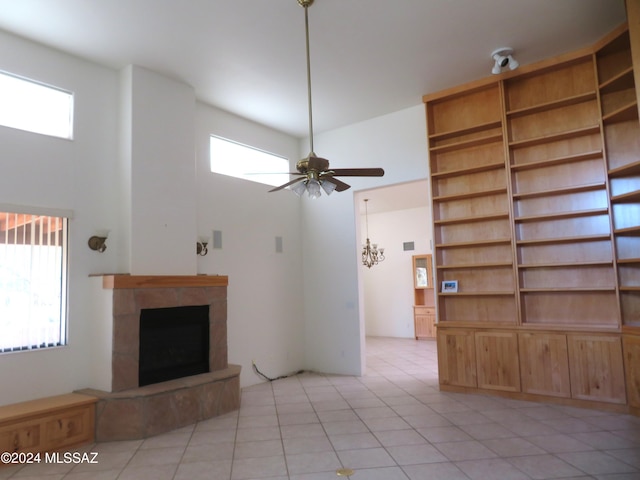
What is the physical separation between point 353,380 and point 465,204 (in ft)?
9.29

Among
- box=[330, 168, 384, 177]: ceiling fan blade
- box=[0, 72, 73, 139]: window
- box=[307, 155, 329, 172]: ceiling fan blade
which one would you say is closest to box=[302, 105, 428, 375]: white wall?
box=[330, 168, 384, 177]: ceiling fan blade

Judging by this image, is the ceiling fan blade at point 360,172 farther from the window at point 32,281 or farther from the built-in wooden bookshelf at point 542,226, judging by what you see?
the window at point 32,281

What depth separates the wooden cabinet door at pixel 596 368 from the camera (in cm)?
411

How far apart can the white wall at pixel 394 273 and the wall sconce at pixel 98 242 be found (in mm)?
6716

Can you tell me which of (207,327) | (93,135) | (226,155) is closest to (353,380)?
(207,327)

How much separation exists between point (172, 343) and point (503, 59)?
15.2 ft

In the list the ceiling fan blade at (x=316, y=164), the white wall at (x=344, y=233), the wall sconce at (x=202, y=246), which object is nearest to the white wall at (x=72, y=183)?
the wall sconce at (x=202, y=246)

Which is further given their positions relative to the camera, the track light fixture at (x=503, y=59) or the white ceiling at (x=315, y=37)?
the track light fixture at (x=503, y=59)

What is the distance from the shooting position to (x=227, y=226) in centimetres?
565

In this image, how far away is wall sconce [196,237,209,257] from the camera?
5180 millimetres

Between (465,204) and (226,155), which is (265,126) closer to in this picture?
(226,155)

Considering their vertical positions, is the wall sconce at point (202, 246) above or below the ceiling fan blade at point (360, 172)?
below

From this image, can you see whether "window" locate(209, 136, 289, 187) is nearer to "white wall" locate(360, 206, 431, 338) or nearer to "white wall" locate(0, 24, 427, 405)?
"white wall" locate(0, 24, 427, 405)

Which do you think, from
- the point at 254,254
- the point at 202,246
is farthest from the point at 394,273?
the point at 202,246
